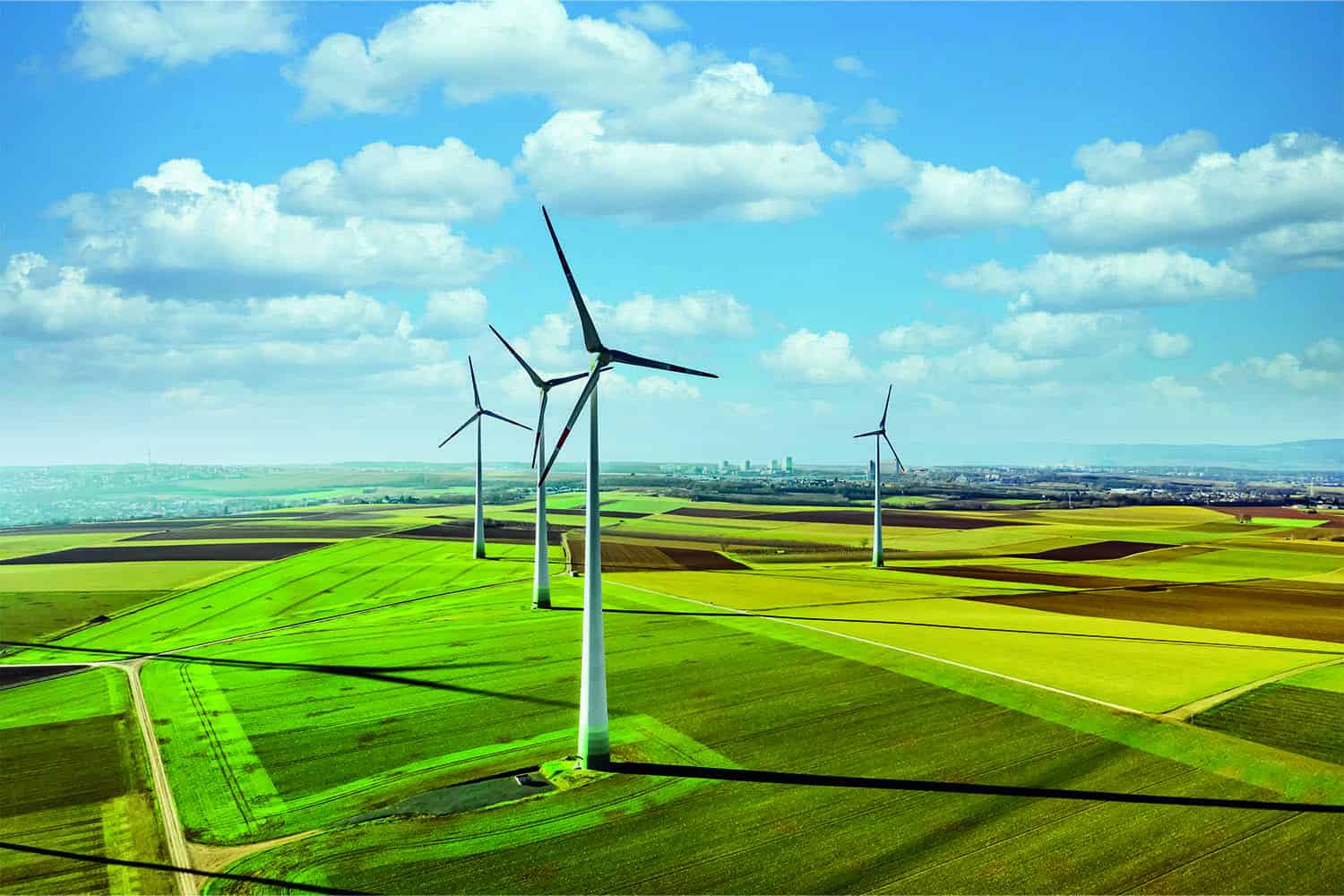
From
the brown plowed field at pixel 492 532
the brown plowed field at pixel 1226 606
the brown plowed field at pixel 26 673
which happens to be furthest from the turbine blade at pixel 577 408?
the brown plowed field at pixel 492 532

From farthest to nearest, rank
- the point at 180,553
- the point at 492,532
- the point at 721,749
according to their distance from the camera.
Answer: the point at 492,532, the point at 180,553, the point at 721,749

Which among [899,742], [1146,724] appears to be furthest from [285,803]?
[1146,724]

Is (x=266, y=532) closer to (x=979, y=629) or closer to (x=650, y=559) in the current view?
(x=650, y=559)

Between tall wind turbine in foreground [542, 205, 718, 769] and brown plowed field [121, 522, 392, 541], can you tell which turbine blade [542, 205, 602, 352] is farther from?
brown plowed field [121, 522, 392, 541]

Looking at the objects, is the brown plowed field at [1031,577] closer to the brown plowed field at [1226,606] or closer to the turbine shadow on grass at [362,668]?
the brown plowed field at [1226,606]

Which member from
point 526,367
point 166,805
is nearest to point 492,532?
point 526,367

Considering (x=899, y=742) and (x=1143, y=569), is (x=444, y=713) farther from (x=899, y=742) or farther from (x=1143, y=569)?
(x=1143, y=569)
